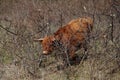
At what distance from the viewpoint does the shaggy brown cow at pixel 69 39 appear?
7.84 meters

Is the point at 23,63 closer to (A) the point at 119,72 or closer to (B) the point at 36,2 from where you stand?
(A) the point at 119,72

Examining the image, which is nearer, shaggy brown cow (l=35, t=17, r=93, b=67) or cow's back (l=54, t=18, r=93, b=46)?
shaggy brown cow (l=35, t=17, r=93, b=67)

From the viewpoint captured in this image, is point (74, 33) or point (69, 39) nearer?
point (69, 39)

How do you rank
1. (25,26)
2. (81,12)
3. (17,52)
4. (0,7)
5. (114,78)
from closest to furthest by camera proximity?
1. (114,78)
2. (17,52)
3. (25,26)
4. (81,12)
5. (0,7)

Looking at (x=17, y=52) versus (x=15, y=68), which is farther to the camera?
(x=17, y=52)

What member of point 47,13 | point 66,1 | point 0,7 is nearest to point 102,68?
point 47,13

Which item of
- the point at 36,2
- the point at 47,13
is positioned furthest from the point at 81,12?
the point at 36,2

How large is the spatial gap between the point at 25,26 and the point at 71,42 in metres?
2.60

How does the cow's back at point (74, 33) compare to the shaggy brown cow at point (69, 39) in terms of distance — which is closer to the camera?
the shaggy brown cow at point (69, 39)

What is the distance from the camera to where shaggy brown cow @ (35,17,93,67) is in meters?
7.84

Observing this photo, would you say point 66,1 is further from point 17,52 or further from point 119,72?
point 119,72

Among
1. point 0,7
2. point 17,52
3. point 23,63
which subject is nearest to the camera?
point 23,63

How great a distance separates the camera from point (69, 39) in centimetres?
801

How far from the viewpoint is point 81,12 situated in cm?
1127
